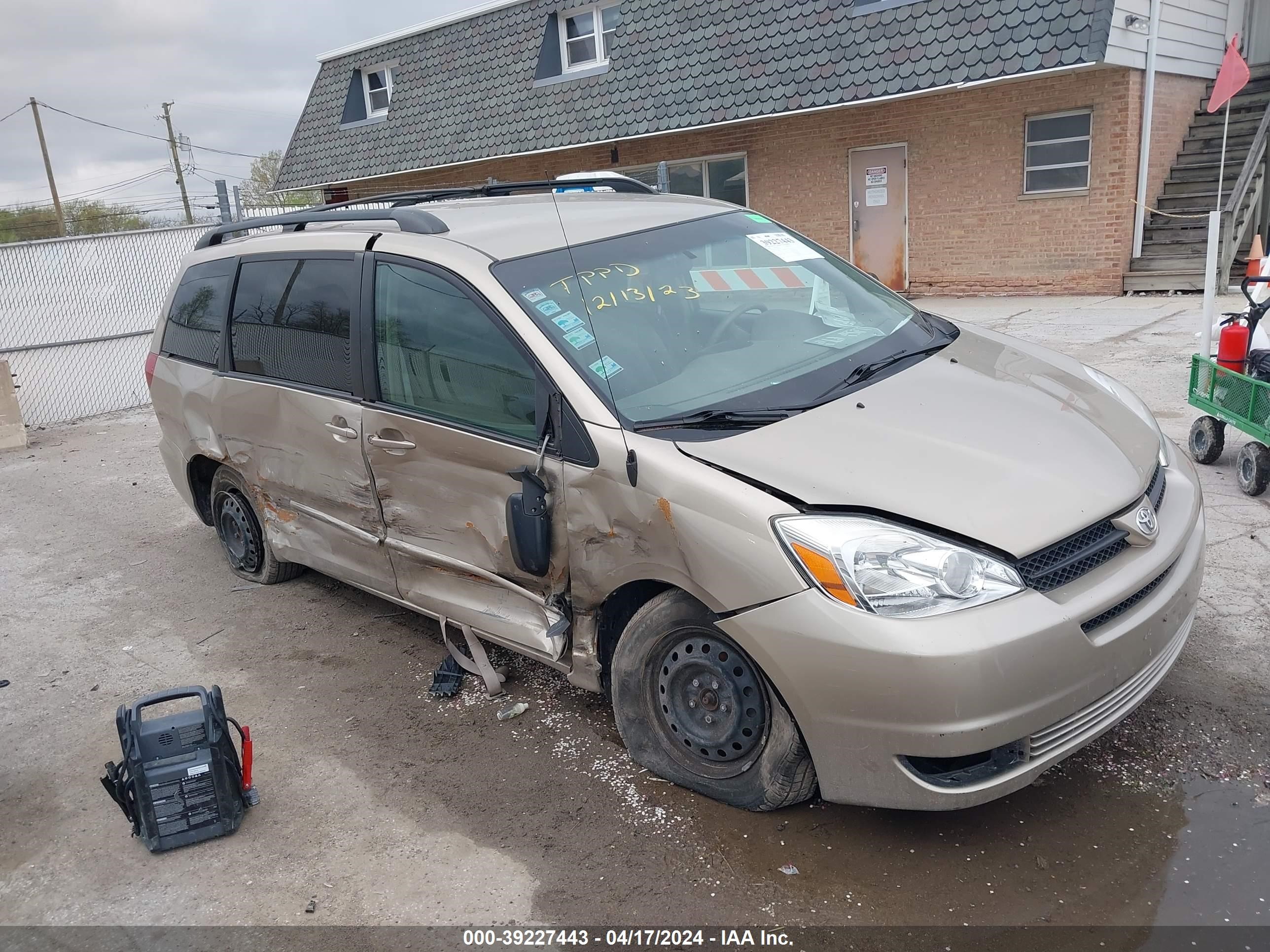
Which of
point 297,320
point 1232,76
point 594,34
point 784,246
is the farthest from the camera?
point 594,34

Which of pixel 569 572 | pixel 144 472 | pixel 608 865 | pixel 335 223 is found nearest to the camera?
pixel 608 865

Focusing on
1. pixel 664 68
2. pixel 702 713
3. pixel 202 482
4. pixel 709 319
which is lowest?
pixel 702 713

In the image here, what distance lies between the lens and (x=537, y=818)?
10.8 ft

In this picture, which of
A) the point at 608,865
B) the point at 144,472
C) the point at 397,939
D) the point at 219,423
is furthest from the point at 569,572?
the point at 144,472

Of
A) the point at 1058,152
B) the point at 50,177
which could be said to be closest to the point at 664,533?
the point at 1058,152

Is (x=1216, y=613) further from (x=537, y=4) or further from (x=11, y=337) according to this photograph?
(x=537, y=4)

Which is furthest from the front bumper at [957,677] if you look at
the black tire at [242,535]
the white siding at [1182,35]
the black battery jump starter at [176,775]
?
the white siding at [1182,35]

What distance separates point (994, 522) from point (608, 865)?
1.53 m

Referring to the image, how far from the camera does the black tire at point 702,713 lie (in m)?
2.98

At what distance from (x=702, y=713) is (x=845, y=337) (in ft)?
5.20

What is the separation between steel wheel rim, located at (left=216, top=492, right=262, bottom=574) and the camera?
5402mm

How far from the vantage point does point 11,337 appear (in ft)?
35.9

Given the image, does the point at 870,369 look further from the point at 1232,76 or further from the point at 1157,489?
the point at 1232,76

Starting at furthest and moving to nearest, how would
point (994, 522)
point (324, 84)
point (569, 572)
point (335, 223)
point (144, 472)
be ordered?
point (324, 84)
point (144, 472)
point (335, 223)
point (569, 572)
point (994, 522)
